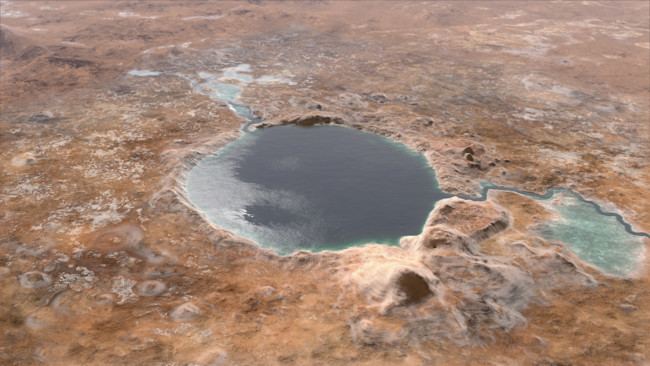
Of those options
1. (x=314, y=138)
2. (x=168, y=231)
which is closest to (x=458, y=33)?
(x=314, y=138)

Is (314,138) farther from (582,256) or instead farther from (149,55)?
(149,55)

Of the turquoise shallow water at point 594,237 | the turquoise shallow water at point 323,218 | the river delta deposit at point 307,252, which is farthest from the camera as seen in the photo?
the turquoise shallow water at point 323,218

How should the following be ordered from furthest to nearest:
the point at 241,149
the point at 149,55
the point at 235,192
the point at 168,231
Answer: the point at 149,55 → the point at 241,149 → the point at 235,192 → the point at 168,231

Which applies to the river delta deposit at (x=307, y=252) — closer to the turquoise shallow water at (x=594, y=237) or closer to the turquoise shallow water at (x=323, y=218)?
the turquoise shallow water at (x=594, y=237)

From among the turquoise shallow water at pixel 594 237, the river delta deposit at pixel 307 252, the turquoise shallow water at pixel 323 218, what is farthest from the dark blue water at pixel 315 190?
the turquoise shallow water at pixel 594 237

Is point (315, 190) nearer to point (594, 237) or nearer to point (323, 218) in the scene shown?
point (323, 218)

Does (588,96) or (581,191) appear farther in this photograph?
(588,96)
